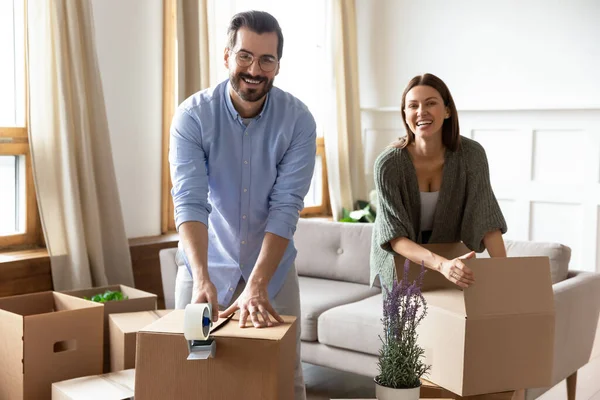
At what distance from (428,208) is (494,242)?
225 mm

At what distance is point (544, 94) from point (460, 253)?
3.31m

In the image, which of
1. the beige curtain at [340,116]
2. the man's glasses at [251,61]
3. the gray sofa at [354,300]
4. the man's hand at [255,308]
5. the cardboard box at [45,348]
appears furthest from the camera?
the beige curtain at [340,116]

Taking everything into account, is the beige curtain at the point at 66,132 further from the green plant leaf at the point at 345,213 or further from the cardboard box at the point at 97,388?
the green plant leaf at the point at 345,213

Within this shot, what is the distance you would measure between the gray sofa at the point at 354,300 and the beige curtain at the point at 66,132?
404 millimetres

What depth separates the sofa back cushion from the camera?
3879mm

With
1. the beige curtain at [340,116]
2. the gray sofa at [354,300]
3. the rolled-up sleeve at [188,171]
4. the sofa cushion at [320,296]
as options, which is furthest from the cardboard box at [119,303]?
the beige curtain at [340,116]

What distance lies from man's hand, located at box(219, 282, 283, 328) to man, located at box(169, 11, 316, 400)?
0.47 feet

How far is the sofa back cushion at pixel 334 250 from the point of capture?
388cm

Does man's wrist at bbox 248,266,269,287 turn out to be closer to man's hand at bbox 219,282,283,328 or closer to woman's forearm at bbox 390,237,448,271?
man's hand at bbox 219,282,283,328

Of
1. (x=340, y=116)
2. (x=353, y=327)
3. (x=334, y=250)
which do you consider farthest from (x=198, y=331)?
(x=340, y=116)

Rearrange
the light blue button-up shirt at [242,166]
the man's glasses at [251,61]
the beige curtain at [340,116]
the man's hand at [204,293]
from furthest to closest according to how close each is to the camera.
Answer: the beige curtain at [340,116] → the light blue button-up shirt at [242,166] → the man's glasses at [251,61] → the man's hand at [204,293]

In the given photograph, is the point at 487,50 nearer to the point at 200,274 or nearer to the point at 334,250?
the point at 334,250

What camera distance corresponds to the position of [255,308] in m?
1.60

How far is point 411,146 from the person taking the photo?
92.4 inches
